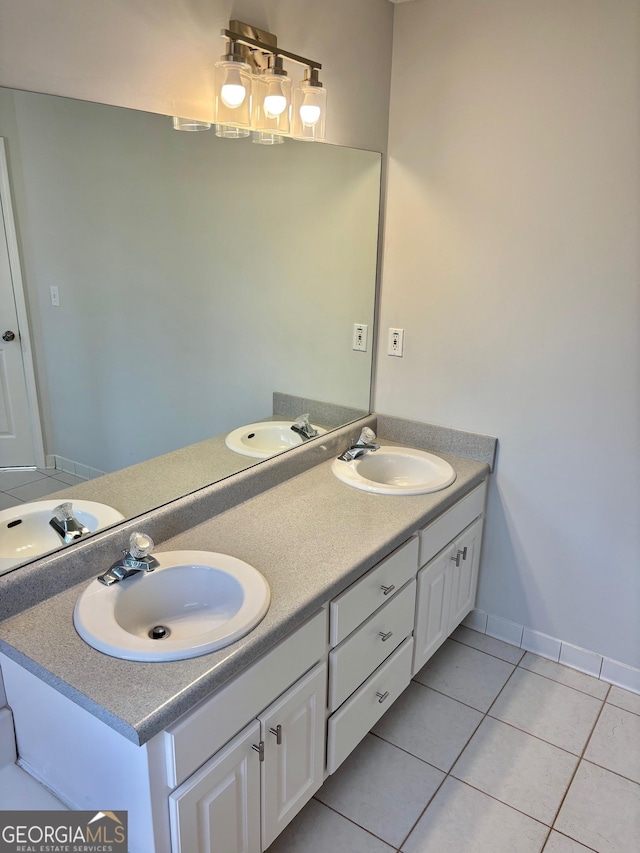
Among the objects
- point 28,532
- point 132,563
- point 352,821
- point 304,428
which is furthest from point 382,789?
point 28,532

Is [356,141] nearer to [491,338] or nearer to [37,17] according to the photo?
[491,338]

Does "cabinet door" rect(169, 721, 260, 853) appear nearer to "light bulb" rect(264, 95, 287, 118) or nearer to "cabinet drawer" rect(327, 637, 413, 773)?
"cabinet drawer" rect(327, 637, 413, 773)

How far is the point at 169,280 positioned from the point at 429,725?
166 cm

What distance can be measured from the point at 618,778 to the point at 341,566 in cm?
117

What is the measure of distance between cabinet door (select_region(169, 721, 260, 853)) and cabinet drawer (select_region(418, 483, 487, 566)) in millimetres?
857

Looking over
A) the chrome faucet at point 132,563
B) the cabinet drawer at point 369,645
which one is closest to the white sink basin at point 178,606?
the chrome faucet at point 132,563

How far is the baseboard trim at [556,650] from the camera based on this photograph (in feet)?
7.64

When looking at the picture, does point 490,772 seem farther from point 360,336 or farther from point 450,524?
point 360,336

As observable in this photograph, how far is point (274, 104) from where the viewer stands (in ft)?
5.96

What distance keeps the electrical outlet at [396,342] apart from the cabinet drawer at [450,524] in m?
0.61

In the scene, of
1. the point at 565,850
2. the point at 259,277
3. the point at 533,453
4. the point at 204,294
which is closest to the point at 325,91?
the point at 259,277

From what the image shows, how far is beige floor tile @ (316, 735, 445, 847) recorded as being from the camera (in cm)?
180

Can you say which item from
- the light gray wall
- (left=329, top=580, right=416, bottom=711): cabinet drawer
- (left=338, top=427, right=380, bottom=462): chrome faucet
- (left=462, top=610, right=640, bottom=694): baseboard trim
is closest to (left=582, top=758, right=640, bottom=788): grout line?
(left=462, top=610, right=640, bottom=694): baseboard trim

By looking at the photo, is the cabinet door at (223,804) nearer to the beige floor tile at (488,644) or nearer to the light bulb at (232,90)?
the beige floor tile at (488,644)
